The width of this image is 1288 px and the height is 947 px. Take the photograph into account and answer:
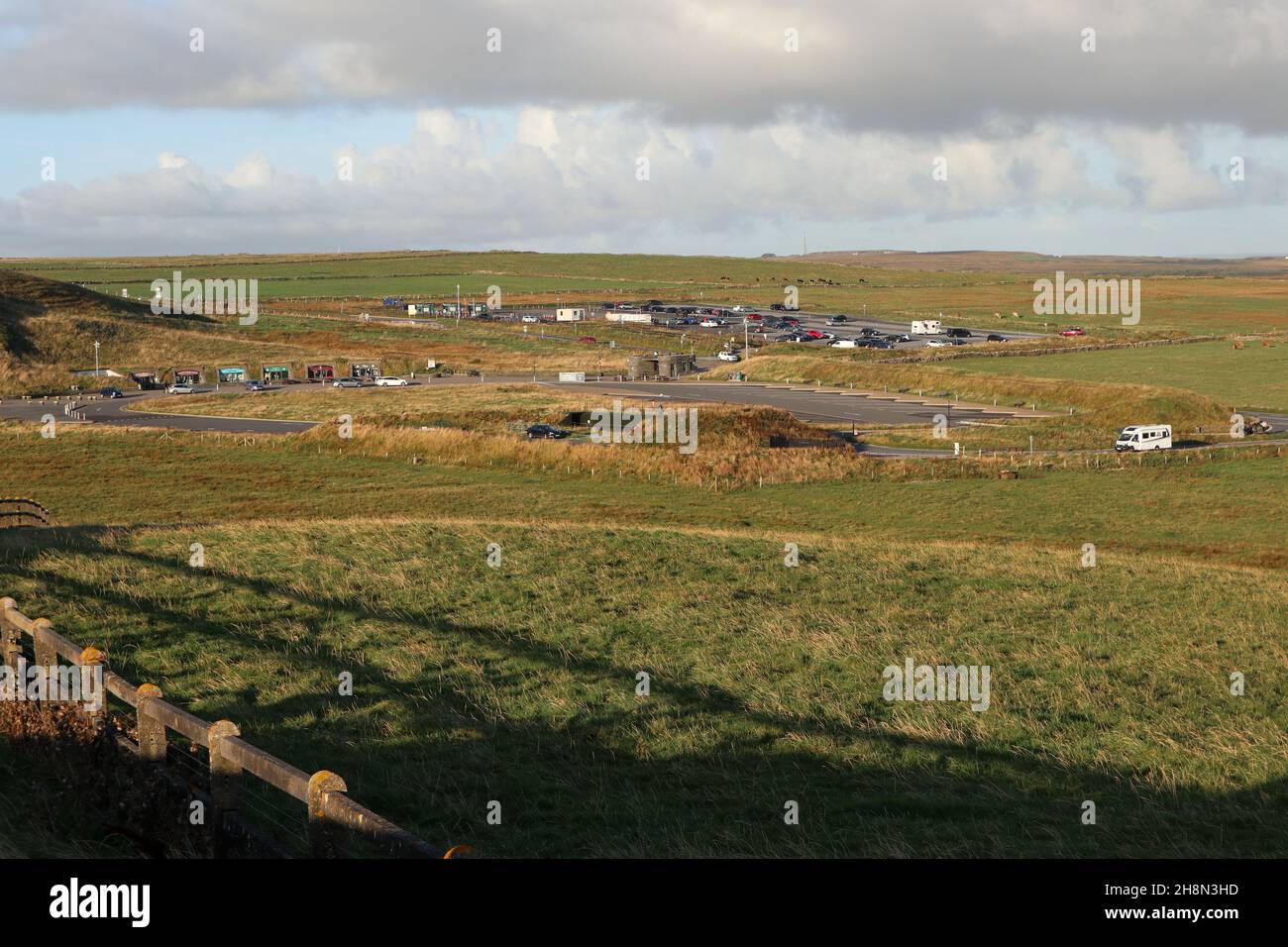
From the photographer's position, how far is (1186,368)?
127 metres

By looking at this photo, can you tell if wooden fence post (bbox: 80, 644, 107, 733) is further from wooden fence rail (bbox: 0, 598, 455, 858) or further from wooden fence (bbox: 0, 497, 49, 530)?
wooden fence (bbox: 0, 497, 49, 530)

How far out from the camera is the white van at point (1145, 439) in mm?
75125

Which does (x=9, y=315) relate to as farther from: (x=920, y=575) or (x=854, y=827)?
(x=854, y=827)

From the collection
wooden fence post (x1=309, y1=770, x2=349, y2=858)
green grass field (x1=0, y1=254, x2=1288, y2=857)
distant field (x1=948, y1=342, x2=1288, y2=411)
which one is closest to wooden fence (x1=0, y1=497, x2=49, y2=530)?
green grass field (x1=0, y1=254, x2=1288, y2=857)

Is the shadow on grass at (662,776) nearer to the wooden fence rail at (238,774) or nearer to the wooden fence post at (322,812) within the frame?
the wooden fence rail at (238,774)

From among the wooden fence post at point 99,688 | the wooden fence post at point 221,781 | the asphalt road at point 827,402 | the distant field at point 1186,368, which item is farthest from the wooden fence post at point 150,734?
the distant field at point 1186,368

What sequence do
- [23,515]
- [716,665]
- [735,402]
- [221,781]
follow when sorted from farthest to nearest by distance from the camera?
[735,402] → [23,515] → [716,665] → [221,781]

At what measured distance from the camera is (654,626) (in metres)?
22.6

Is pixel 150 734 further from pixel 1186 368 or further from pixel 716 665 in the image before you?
pixel 1186 368

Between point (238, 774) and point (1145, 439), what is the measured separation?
7606cm

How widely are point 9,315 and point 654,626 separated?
503ft

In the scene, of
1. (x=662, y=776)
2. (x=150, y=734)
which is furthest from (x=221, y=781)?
(x=662, y=776)

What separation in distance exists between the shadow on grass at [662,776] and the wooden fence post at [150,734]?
9.37ft
